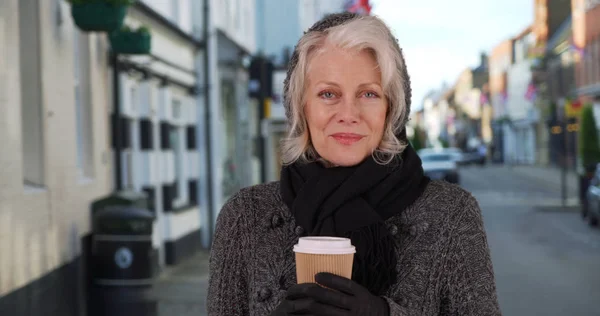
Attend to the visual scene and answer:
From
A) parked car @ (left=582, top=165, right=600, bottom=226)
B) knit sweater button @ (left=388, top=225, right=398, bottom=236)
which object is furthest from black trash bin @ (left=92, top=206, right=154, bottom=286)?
parked car @ (left=582, top=165, right=600, bottom=226)

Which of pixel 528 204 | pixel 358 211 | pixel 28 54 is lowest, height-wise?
pixel 528 204

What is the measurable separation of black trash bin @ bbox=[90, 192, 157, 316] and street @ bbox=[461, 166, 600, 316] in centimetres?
386

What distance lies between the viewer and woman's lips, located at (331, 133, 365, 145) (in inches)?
103

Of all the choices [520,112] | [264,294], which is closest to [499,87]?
[520,112]

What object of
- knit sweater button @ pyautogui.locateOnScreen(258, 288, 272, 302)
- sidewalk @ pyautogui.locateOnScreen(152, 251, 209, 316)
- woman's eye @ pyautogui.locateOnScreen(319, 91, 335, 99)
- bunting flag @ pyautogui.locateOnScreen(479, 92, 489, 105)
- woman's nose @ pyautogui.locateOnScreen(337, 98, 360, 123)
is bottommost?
sidewalk @ pyautogui.locateOnScreen(152, 251, 209, 316)

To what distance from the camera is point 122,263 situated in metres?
8.65

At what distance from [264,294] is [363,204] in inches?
14.3

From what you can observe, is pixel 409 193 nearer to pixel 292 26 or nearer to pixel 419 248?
pixel 419 248

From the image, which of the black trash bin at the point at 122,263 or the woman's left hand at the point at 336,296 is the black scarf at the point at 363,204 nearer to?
the woman's left hand at the point at 336,296

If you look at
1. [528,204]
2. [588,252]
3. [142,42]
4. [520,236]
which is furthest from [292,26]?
[142,42]

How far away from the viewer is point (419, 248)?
105 inches

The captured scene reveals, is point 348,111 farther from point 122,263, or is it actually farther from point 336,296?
point 122,263

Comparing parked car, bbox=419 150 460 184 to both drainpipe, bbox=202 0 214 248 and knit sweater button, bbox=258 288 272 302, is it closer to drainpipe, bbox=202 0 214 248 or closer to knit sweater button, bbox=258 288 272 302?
drainpipe, bbox=202 0 214 248

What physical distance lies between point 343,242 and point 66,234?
22.3 feet
